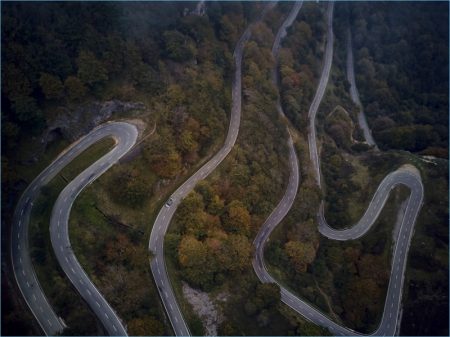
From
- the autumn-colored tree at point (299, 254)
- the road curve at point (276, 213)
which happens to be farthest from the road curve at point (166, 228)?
the autumn-colored tree at point (299, 254)

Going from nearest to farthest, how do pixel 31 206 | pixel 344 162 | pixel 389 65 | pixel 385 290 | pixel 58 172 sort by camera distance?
pixel 31 206 → pixel 58 172 → pixel 385 290 → pixel 344 162 → pixel 389 65

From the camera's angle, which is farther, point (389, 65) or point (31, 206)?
point (389, 65)

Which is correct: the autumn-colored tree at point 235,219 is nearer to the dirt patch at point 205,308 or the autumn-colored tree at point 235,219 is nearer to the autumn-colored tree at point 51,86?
the dirt patch at point 205,308

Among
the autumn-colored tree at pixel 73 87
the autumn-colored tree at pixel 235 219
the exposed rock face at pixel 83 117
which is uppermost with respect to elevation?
the autumn-colored tree at pixel 73 87

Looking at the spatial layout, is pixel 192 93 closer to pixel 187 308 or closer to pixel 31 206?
pixel 31 206

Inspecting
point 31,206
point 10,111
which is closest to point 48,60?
point 10,111
